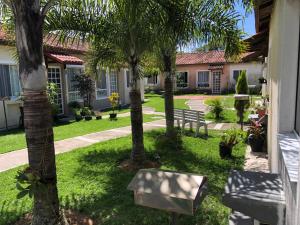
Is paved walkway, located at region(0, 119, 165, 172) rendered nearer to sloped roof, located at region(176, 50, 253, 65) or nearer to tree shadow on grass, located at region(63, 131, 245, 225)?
tree shadow on grass, located at region(63, 131, 245, 225)

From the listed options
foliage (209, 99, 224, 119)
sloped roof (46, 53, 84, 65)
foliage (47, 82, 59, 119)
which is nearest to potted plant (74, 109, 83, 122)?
foliage (47, 82, 59, 119)

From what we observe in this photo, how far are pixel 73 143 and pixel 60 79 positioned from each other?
779cm

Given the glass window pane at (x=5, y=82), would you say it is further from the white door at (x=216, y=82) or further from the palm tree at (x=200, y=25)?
the white door at (x=216, y=82)

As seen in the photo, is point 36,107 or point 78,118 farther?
point 78,118

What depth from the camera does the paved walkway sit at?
7871mm

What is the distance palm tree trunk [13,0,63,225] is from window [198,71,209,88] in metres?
33.8

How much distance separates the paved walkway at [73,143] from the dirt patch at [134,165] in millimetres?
2586

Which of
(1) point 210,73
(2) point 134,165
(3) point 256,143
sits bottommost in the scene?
(2) point 134,165

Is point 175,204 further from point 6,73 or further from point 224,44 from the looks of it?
point 6,73

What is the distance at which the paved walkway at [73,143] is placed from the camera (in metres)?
7.87

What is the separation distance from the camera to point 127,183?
6.05 metres

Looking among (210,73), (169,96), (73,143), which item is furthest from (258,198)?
(210,73)

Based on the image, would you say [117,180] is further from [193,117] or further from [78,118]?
[78,118]

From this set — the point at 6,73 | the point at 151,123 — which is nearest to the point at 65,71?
the point at 6,73
